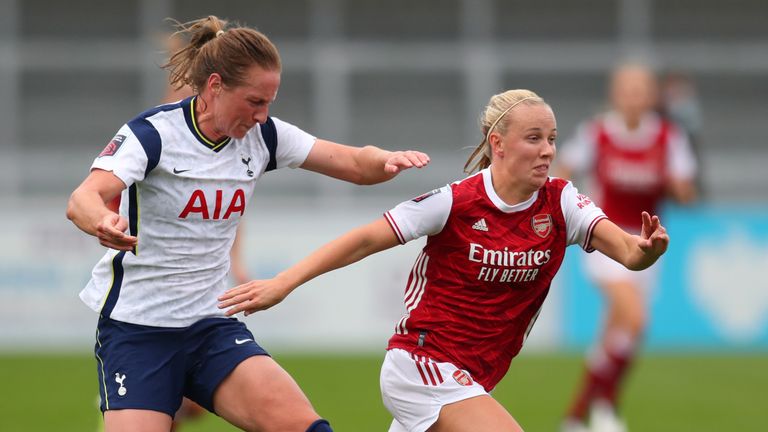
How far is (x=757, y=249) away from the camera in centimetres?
1306

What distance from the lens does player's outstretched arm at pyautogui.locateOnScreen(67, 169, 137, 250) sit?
4105 millimetres

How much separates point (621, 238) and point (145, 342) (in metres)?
1.88

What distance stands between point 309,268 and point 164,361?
0.68 m

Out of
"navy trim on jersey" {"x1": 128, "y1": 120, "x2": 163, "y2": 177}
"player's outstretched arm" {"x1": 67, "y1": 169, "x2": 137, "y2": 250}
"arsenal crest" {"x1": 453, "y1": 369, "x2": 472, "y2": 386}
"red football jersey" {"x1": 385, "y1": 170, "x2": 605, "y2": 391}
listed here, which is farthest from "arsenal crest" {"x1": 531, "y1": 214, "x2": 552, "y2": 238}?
"player's outstretched arm" {"x1": 67, "y1": 169, "x2": 137, "y2": 250}

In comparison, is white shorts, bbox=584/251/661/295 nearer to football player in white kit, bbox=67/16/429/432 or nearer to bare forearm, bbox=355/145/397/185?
bare forearm, bbox=355/145/397/185

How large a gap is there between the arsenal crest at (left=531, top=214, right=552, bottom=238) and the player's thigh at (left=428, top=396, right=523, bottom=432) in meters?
0.68

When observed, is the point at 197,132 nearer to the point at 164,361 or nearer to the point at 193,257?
the point at 193,257

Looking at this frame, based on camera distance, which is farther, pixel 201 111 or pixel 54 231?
pixel 54 231

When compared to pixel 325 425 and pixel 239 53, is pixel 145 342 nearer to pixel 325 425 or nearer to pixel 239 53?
pixel 325 425

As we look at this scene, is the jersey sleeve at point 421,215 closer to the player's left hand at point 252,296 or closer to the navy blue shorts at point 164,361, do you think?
the player's left hand at point 252,296

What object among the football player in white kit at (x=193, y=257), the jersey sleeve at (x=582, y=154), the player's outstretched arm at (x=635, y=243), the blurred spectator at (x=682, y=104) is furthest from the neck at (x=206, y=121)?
the blurred spectator at (x=682, y=104)

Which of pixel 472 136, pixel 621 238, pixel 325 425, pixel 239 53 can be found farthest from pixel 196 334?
pixel 472 136

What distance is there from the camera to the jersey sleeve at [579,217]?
4.97m

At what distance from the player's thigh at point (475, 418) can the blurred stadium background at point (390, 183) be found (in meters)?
3.58
